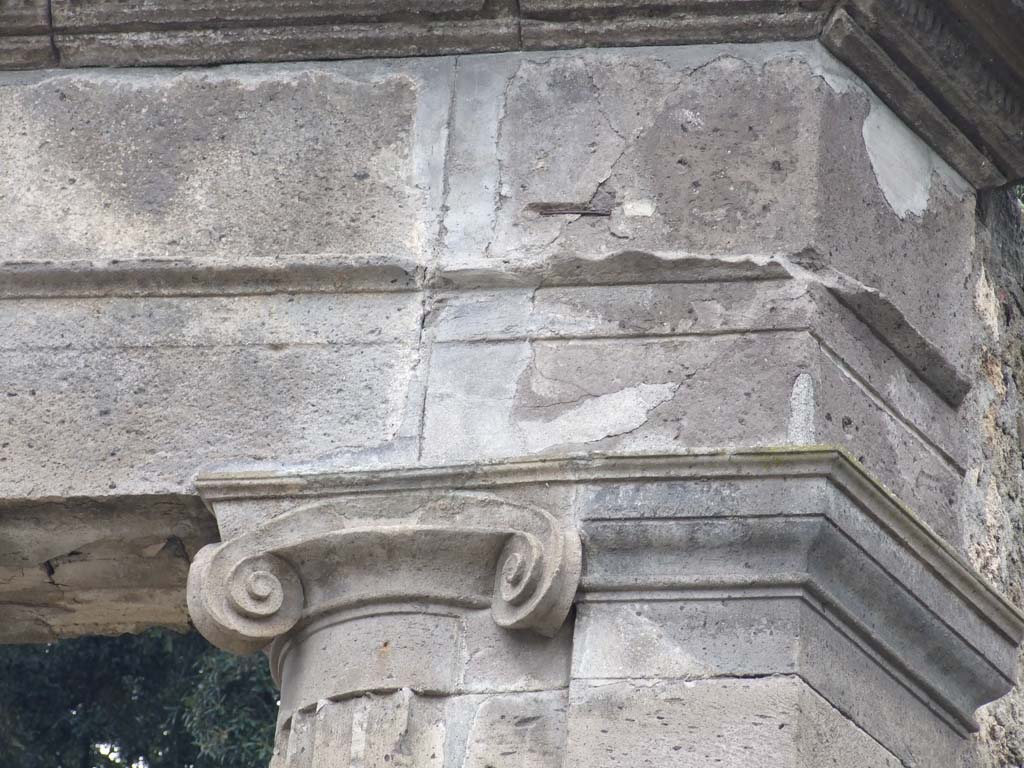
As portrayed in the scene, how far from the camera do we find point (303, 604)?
3627mm

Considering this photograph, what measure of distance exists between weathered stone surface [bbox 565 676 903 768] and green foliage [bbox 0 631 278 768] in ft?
19.1

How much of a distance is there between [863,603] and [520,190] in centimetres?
106

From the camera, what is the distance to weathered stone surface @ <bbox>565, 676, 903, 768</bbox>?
Result: 325 centimetres

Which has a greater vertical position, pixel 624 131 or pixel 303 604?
pixel 624 131

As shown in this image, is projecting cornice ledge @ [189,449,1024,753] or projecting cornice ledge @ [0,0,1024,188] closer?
projecting cornice ledge @ [189,449,1024,753]

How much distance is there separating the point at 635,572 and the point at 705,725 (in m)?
0.32

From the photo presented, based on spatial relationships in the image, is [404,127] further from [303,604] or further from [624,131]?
[303,604]

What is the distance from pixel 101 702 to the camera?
9.38 metres

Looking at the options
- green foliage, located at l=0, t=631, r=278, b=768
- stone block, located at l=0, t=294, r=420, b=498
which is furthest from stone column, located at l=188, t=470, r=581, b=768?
green foliage, located at l=0, t=631, r=278, b=768

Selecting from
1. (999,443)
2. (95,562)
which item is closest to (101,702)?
(95,562)

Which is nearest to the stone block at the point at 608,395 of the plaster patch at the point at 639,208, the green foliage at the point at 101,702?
the plaster patch at the point at 639,208

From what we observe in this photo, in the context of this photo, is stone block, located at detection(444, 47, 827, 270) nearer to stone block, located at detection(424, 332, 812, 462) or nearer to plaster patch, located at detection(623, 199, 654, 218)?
plaster patch, located at detection(623, 199, 654, 218)

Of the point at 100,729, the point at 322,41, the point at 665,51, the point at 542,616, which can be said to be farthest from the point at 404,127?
the point at 100,729

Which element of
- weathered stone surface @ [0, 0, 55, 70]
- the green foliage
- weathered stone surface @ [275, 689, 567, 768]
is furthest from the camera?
the green foliage
